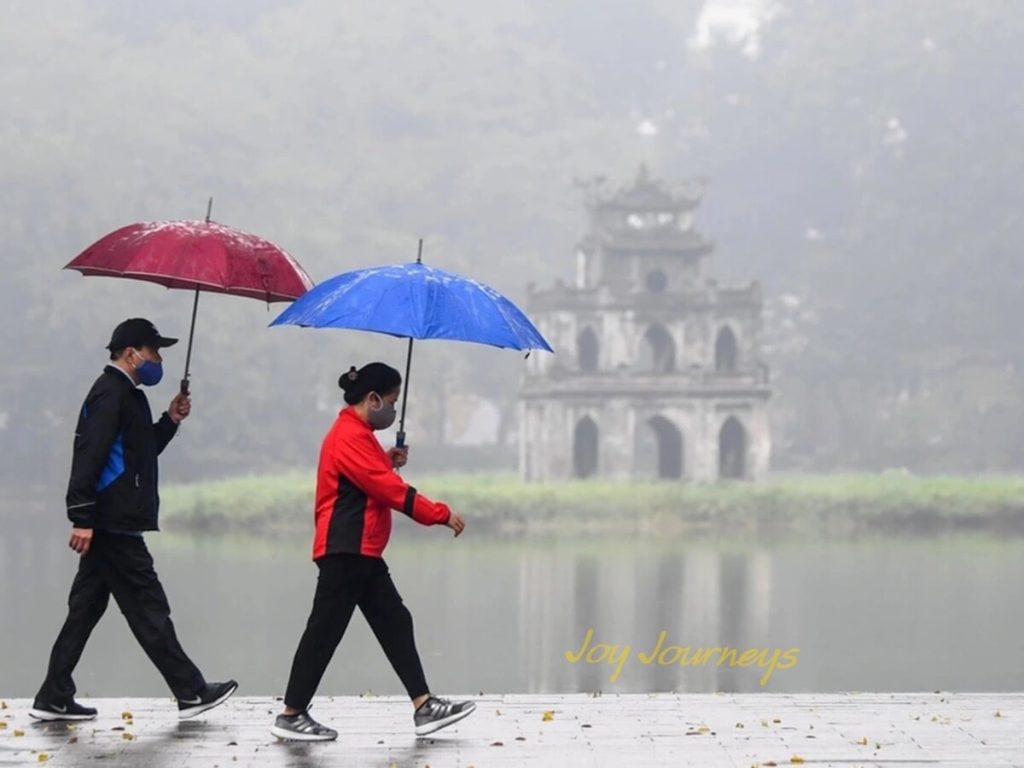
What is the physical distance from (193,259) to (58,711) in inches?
62.7

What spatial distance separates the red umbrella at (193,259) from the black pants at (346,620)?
0.94 m

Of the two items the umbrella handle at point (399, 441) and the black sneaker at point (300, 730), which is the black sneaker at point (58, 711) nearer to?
the black sneaker at point (300, 730)

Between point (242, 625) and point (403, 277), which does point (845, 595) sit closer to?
point (242, 625)

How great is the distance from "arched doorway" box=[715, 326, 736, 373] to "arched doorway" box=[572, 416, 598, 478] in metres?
2.64

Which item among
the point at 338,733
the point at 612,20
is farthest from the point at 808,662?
the point at 612,20

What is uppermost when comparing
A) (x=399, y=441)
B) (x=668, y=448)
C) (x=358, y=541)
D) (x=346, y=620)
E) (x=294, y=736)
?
(x=668, y=448)

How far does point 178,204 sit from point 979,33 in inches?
904

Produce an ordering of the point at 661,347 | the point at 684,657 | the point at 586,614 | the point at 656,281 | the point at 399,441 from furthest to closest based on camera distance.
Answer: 1. the point at 656,281
2. the point at 661,347
3. the point at 586,614
4. the point at 684,657
5. the point at 399,441

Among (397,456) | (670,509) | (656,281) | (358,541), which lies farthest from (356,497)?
(656,281)

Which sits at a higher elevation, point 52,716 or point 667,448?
point 667,448

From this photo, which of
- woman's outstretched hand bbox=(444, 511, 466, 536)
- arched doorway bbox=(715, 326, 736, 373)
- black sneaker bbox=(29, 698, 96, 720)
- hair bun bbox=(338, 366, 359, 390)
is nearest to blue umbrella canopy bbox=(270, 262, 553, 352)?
hair bun bbox=(338, 366, 359, 390)

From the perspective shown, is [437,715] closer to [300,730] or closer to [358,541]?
[300,730]

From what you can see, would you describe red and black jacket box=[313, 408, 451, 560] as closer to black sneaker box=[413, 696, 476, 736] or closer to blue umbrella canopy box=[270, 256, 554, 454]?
blue umbrella canopy box=[270, 256, 554, 454]

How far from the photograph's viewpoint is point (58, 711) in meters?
6.59
